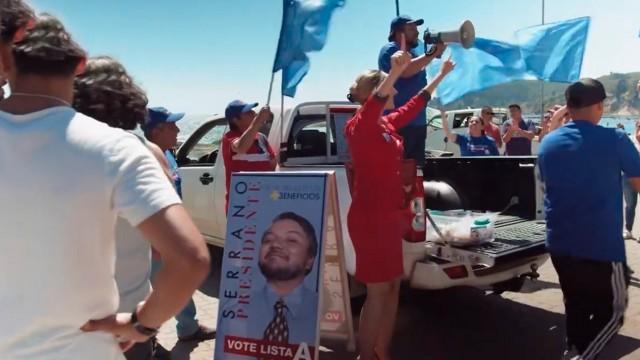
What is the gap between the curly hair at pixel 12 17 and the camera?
4.62 ft

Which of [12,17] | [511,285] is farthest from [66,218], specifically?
[511,285]

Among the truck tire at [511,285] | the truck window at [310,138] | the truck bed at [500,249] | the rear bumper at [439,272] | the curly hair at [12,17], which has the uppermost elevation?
the curly hair at [12,17]

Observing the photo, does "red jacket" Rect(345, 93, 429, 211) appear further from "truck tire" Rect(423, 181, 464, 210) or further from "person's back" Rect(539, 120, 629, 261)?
"truck tire" Rect(423, 181, 464, 210)

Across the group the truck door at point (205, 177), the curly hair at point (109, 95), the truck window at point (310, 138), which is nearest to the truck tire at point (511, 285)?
the truck window at point (310, 138)

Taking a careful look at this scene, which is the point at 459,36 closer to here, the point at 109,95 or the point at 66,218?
the point at 109,95

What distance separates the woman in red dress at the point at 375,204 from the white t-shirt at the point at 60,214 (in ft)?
7.11

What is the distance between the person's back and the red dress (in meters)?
0.96

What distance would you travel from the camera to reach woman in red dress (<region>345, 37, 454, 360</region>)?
11.0 ft

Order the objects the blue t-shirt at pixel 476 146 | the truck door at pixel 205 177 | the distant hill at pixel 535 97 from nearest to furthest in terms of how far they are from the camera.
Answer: the truck door at pixel 205 177
the blue t-shirt at pixel 476 146
the distant hill at pixel 535 97

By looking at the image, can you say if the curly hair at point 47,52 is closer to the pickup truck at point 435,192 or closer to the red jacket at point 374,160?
the red jacket at point 374,160

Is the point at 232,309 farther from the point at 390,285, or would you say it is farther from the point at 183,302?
the point at 183,302

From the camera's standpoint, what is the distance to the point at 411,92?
4.64 metres

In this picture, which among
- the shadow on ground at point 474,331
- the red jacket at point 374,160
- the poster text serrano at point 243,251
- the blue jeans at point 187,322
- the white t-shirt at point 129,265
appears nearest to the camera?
the white t-shirt at point 129,265

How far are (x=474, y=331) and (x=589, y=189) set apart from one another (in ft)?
6.15
